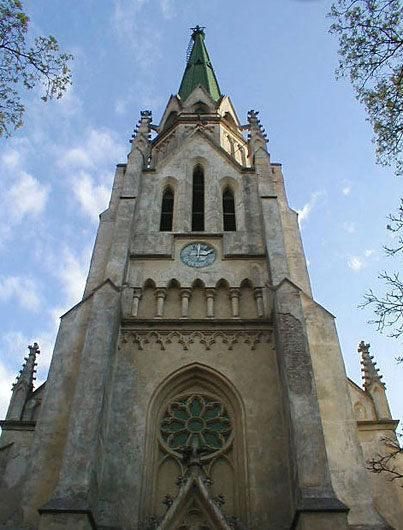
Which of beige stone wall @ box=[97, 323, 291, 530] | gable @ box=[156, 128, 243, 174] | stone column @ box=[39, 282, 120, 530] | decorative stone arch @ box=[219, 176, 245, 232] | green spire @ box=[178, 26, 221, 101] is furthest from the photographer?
green spire @ box=[178, 26, 221, 101]

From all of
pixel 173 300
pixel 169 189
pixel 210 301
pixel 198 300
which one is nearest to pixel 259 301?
pixel 210 301

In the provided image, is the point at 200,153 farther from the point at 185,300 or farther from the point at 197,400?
the point at 197,400

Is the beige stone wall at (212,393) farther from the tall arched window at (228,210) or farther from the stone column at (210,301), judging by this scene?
the tall arched window at (228,210)

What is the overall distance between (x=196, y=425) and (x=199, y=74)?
1030 inches

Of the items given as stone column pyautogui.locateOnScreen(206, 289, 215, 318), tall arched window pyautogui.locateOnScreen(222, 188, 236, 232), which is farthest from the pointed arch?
stone column pyautogui.locateOnScreen(206, 289, 215, 318)

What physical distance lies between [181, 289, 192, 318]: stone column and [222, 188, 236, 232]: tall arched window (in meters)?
4.05

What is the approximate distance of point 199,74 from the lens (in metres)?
36.0

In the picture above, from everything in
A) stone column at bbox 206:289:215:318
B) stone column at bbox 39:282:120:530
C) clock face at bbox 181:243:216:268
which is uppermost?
clock face at bbox 181:243:216:268

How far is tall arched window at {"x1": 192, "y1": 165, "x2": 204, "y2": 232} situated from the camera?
21.2 meters

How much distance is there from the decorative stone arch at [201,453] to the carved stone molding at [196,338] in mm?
852

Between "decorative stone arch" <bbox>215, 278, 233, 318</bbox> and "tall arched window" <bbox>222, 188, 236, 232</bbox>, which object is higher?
"tall arched window" <bbox>222, 188, 236, 232</bbox>

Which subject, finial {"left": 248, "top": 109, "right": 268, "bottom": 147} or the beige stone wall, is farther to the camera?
finial {"left": 248, "top": 109, "right": 268, "bottom": 147}

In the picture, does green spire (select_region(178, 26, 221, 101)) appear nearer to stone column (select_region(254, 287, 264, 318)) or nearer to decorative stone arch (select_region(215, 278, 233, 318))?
decorative stone arch (select_region(215, 278, 233, 318))

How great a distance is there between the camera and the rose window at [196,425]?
14.3 meters
